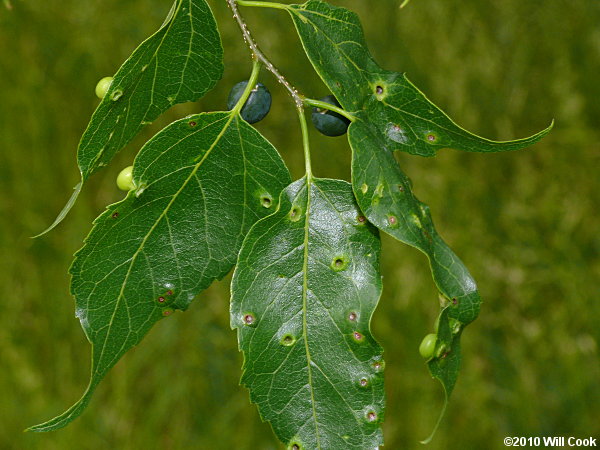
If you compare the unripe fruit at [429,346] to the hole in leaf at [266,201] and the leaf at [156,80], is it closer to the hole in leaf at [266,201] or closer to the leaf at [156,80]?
the hole in leaf at [266,201]

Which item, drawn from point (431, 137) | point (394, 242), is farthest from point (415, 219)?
point (394, 242)

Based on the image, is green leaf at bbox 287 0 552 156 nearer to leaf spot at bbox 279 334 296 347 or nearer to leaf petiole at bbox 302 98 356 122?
leaf petiole at bbox 302 98 356 122

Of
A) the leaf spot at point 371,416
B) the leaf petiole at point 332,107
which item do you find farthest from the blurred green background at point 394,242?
the leaf petiole at point 332,107

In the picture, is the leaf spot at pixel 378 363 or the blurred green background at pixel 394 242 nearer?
the leaf spot at pixel 378 363

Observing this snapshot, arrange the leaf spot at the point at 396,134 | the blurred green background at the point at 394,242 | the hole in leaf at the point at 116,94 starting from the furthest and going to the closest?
the blurred green background at the point at 394,242 → the leaf spot at the point at 396,134 → the hole in leaf at the point at 116,94

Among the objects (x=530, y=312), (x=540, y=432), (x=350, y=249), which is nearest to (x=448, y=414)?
(x=540, y=432)

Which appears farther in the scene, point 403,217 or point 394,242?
point 394,242

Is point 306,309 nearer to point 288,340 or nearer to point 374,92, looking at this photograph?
point 288,340
